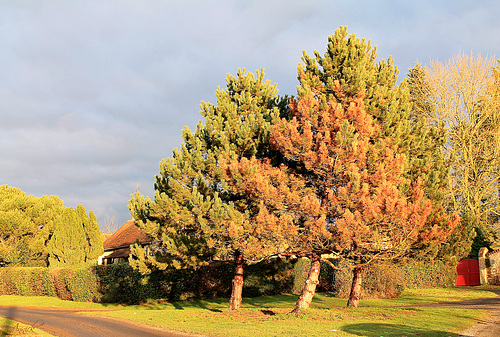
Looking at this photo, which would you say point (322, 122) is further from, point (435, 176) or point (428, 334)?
point (428, 334)

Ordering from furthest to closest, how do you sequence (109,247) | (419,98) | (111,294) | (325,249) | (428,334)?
(109,247) < (419,98) < (111,294) < (325,249) < (428,334)

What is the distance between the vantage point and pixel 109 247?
43.7 metres

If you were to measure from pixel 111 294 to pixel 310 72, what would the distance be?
19.1 m

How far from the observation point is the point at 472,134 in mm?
34875

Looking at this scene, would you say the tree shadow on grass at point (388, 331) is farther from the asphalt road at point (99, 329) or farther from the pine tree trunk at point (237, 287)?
the pine tree trunk at point (237, 287)

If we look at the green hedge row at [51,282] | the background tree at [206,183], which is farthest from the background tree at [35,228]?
the background tree at [206,183]

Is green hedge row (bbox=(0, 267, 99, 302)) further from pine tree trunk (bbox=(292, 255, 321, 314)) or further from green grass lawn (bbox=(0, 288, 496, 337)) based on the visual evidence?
pine tree trunk (bbox=(292, 255, 321, 314))

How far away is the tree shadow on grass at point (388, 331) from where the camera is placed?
12102 millimetres

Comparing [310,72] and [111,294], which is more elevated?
[310,72]

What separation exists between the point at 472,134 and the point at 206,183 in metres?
26.1

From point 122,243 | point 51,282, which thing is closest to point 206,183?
point 51,282

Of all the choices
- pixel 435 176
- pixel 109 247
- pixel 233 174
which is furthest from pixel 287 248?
pixel 109 247

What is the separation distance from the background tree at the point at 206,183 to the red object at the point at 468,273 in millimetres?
22227

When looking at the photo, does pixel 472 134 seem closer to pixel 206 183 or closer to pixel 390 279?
pixel 390 279
